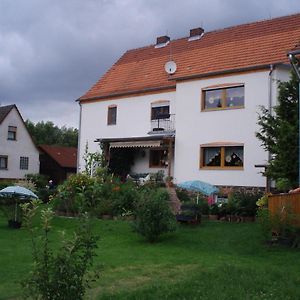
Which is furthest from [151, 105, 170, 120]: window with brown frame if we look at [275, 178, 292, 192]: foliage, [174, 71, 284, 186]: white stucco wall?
[275, 178, 292, 192]: foliage

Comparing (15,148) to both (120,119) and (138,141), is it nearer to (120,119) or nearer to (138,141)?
(120,119)

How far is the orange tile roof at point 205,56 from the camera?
2420 cm

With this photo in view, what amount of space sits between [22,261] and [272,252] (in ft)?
19.1

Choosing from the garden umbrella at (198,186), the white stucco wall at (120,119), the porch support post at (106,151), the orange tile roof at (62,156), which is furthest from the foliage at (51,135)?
the garden umbrella at (198,186)

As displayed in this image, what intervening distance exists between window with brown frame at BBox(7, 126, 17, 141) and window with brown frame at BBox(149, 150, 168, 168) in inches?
854

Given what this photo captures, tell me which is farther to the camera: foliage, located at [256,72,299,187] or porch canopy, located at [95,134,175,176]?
porch canopy, located at [95,134,175,176]

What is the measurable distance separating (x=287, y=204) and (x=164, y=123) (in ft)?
51.0

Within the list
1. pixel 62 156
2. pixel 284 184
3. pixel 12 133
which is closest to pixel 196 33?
pixel 284 184

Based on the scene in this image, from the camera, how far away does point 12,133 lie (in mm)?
46438

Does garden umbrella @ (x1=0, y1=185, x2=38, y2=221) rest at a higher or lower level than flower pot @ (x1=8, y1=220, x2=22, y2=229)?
higher

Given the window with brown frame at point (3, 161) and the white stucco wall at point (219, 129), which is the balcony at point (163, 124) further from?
the window with brown frame at point (3, 161)

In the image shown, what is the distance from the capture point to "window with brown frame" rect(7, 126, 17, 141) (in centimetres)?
4609

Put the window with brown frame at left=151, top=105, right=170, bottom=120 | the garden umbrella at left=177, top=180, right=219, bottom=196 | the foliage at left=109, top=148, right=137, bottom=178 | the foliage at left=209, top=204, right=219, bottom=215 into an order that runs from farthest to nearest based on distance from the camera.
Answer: the foliage at left=109, top=148, right=137, bottom=178 < the window with brown frame at left=151, top=105, right=170, bottom=120 < the garden umbrella at left=177, top=180, right=219, bottom=196 < the foliage at left=209, top=204, right=219, bottom=215

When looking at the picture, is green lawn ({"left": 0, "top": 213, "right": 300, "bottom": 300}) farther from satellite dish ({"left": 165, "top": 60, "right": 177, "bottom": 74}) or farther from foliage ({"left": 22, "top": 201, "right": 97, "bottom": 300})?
satellite dish ({"left": 165, "top": 60, "right": 177, "bottom": 74})
